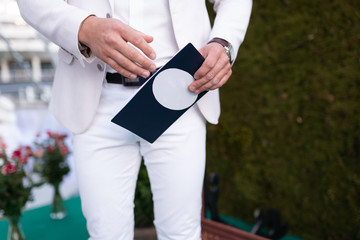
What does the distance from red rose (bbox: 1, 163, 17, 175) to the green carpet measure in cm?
66

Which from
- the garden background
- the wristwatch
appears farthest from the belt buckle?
the garden background

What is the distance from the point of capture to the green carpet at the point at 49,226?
221 cm

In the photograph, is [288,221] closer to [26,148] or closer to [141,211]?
[141,211]

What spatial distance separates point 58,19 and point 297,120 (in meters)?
1.54

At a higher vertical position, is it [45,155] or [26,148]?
[26,148]

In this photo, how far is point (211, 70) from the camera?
0.68 metres

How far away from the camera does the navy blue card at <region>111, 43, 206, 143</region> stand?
66cm

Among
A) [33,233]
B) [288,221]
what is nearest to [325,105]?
[288,221]

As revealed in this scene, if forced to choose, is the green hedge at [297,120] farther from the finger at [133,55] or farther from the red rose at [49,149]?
the finger at [133,55]

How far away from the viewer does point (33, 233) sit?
2.29m

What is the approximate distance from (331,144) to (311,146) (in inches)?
4.6

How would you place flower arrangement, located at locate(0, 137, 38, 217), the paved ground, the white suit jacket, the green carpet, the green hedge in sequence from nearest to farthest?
the white suit jacket, the green hedge, flower arrangement, located at locate(0, 137, 38, 217), the paved ground, the green carpet

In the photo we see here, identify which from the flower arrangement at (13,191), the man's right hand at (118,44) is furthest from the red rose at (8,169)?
the man's right hand at (118,44)

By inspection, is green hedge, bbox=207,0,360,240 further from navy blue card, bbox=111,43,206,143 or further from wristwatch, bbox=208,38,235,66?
navy blue card, bbox=111,43,206,143
